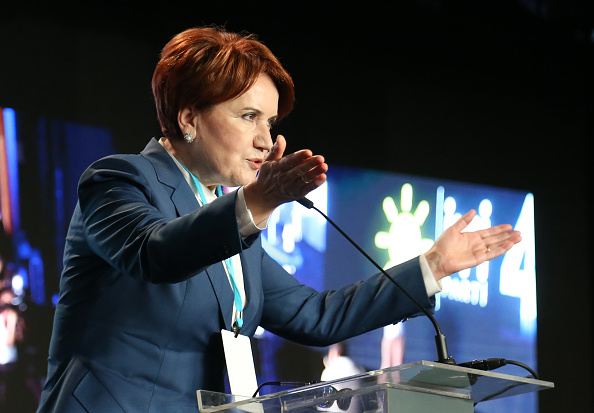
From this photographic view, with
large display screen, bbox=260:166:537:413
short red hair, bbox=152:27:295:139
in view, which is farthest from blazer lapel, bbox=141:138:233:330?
large display screen, bbox=260:166:537:413

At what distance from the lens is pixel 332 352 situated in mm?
3721

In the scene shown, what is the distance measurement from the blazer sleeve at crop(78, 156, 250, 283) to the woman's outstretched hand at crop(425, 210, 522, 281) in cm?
56

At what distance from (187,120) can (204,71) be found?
12 centimetres

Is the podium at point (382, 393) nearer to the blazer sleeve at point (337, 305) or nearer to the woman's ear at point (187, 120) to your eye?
the blazer sleeve at point (337, 305)

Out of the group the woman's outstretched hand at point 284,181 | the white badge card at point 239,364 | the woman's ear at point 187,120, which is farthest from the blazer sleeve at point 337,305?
the woman's outstretched hand at point 284,181

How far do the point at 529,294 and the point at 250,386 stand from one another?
116 inches

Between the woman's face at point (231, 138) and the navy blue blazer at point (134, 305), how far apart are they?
0.10 metres

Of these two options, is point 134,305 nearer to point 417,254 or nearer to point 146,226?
point 146,226

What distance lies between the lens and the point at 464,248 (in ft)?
5.75

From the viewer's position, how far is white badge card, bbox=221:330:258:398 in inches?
63.1

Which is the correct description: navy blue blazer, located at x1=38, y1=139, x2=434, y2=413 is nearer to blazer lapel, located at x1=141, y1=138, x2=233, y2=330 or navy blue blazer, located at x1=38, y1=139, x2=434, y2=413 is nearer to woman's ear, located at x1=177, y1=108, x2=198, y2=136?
blazer lapel, located at x1=141, y1=138, x2=233, y2=330

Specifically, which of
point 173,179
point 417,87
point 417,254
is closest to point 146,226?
point 173,179

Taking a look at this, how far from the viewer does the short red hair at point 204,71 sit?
1838 millimetres

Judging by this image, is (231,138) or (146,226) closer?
(146,226)
